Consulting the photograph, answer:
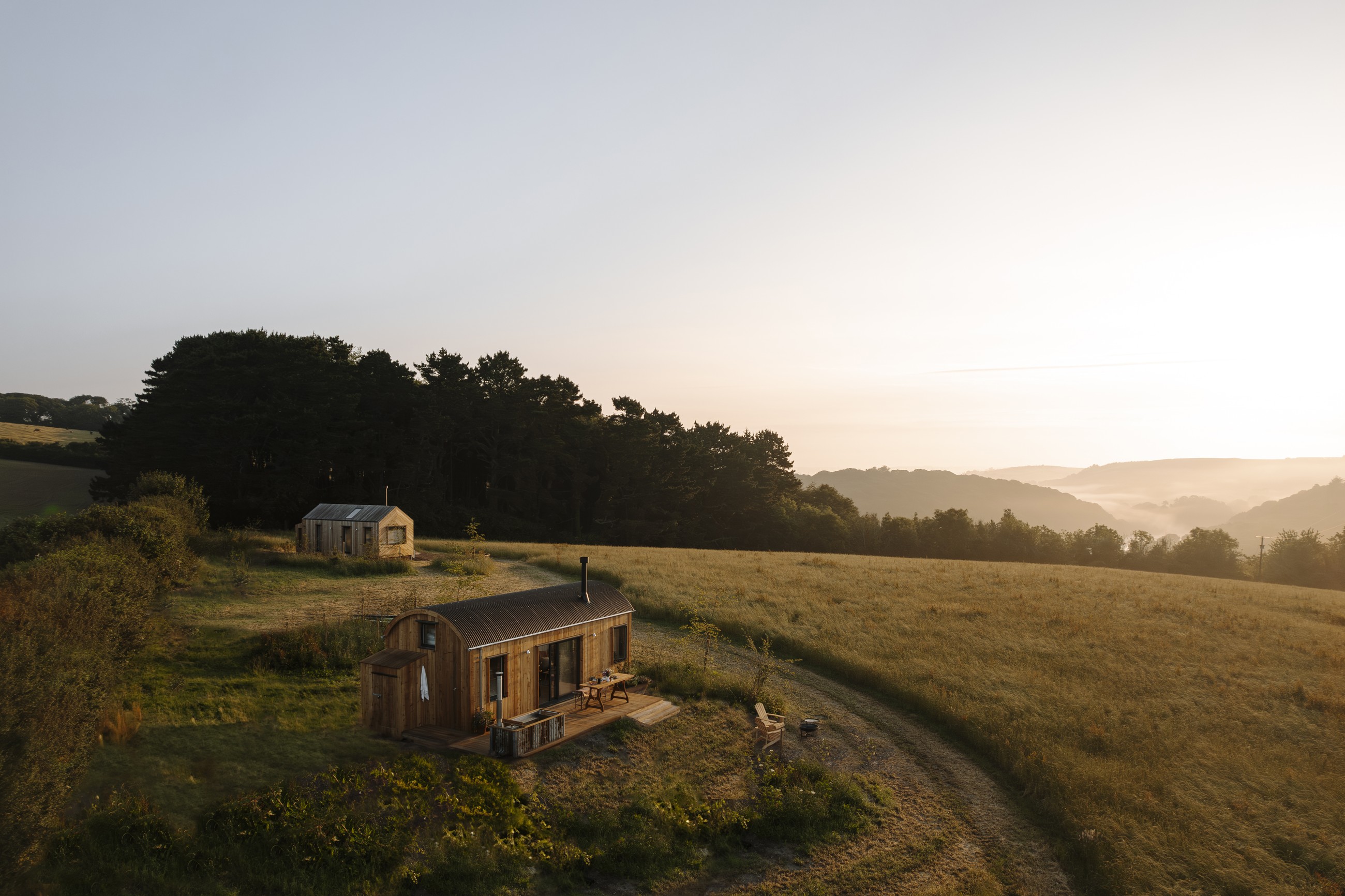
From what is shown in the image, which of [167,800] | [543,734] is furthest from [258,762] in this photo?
[543,734]

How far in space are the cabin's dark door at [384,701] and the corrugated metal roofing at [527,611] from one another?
1.98 metres

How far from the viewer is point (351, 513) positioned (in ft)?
138

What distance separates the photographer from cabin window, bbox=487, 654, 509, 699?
17.1 meters

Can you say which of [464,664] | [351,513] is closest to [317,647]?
[464,664]

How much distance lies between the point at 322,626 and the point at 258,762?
31.8 feet

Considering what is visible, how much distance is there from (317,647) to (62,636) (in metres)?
7.95

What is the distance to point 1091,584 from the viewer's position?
42.6 meters

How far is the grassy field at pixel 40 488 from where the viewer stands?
182ft

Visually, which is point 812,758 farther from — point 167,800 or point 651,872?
point 167,800

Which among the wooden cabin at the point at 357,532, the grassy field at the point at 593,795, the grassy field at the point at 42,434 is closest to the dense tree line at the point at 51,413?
the grassy field at the point at 42,434

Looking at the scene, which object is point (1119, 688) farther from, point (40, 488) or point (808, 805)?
point (40, 488)

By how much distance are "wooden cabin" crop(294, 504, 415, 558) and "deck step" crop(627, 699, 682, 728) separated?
2660 centimetres

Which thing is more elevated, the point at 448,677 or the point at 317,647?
the point at 448,677

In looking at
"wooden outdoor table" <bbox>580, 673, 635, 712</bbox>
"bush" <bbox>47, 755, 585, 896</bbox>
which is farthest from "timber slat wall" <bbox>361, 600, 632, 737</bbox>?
"bush" <bbox>47, 755, 585, 896</bbox>
